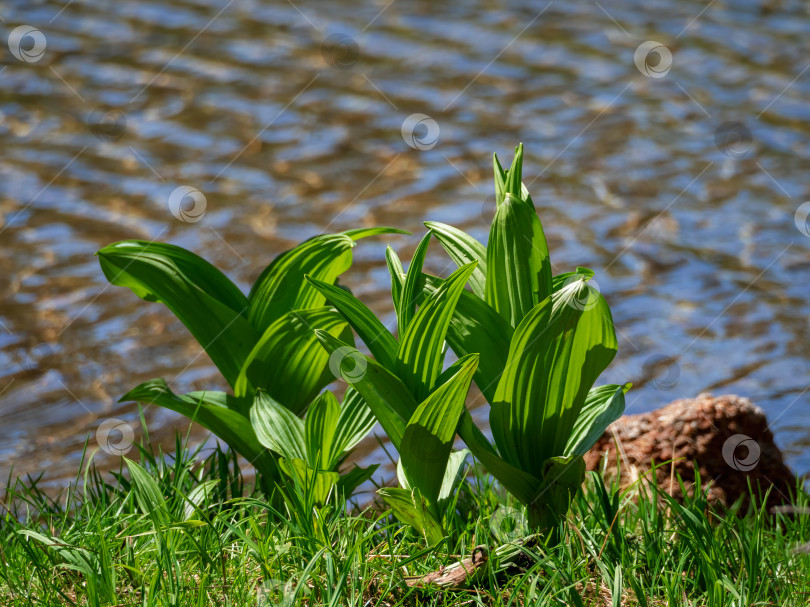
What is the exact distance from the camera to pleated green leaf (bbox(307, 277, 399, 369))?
6.77 ft

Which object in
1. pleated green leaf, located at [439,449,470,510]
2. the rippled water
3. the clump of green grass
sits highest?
the rippled water

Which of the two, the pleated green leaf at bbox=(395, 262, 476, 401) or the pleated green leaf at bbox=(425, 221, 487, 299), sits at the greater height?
the pleated green leaf at bbox=(425, 221, 487, 299)

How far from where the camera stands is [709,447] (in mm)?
2859

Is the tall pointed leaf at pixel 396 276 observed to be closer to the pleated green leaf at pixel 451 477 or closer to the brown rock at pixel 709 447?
the pleated green leaf at pixel 451 477

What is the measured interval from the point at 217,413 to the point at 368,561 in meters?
0.55

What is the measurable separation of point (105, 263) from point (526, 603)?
1.23 meters

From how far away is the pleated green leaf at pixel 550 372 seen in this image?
6.36 ft

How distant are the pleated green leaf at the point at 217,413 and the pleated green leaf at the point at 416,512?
17.0 inches

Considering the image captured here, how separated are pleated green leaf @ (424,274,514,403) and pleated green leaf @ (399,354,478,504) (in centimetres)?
12

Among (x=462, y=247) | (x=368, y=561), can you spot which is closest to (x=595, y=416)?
(x=462, y=247)

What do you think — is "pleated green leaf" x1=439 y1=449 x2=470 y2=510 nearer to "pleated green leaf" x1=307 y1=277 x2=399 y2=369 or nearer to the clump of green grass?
the clump of green grass

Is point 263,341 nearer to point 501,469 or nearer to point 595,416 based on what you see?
point 501,469

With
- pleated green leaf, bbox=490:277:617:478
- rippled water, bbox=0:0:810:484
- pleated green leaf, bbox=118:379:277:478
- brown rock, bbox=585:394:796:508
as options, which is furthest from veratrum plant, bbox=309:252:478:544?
rippled water, bbox=0:0:810:484

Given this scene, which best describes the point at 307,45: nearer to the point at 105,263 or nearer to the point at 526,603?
the point at 105,263
